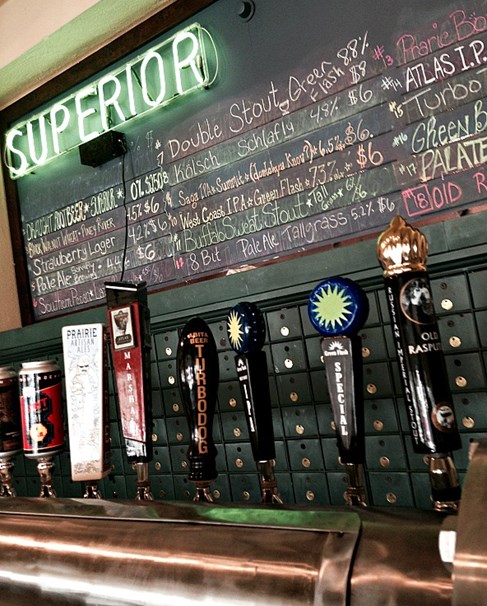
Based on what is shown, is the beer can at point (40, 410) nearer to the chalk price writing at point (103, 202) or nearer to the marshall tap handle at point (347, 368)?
the marshall tap handle at point (347, 368)

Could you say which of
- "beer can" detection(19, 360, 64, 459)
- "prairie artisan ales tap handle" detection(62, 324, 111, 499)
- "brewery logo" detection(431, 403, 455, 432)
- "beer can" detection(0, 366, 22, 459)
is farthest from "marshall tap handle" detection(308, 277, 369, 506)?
"beer can" detection(0, 366, 22, 459)

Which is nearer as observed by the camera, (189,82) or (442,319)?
(442,319)

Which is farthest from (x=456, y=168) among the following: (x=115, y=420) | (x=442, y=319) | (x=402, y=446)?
(x=115, y=420)

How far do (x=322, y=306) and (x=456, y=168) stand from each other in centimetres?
93

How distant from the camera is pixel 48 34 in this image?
7.61ft

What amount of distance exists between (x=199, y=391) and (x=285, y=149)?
1156 mm

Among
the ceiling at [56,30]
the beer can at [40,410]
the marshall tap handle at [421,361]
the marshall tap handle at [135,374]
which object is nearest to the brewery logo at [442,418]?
the marshall tap handle at [421,361]

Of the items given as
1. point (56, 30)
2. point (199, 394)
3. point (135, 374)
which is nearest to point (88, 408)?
point (135, 374)

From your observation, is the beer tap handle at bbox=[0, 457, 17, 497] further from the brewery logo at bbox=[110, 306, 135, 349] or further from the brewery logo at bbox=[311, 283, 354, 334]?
the brewery logo at bbox=[311, 283, 354, 334]

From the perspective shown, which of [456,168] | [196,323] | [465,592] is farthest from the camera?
[456,168]

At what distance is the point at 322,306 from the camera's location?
94 cm

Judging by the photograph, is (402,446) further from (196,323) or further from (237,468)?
(196,323)

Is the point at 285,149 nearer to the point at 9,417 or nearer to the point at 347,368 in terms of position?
the point at 9,417

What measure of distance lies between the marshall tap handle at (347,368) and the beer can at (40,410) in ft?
2.31
